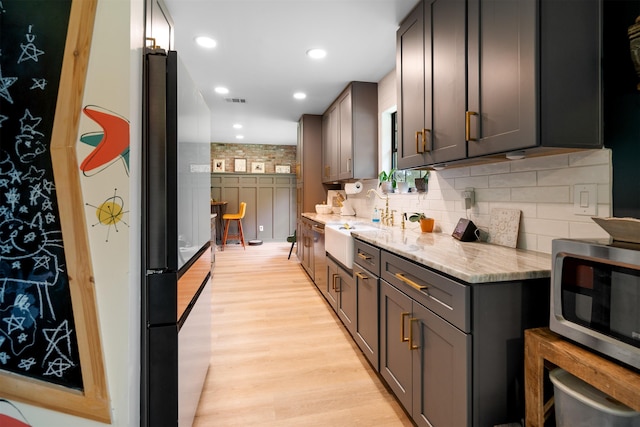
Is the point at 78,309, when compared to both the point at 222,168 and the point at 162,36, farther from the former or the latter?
the point at 222,168

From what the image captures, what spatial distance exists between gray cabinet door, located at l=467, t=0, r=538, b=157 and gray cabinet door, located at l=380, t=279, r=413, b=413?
849 mm

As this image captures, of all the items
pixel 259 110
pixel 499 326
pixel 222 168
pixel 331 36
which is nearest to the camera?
pixel 499 326

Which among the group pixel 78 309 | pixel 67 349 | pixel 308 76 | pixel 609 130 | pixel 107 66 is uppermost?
pixel 308 76

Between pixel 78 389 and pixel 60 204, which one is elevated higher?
pixel 60 204

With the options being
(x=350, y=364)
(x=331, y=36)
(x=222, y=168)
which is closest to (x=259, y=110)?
(x=331, y=36)

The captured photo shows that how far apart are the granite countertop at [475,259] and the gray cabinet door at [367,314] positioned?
0.29 meters

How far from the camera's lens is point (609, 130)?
1.20 m

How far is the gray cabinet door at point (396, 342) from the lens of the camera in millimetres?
1471

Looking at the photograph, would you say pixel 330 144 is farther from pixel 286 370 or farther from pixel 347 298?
pixel 286 370

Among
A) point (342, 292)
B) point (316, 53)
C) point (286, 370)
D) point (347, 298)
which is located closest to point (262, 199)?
point (316, 53)

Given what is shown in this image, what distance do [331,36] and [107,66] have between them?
201cm

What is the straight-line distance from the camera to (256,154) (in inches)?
305

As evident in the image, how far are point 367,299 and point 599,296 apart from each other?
1.27 metres

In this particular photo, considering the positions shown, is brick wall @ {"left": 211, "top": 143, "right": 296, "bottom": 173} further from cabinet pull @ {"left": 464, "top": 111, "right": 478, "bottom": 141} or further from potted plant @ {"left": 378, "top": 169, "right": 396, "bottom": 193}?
cabinet pull @ {"left": 464, "top": 111, "right": 478, "bottom": 141}
